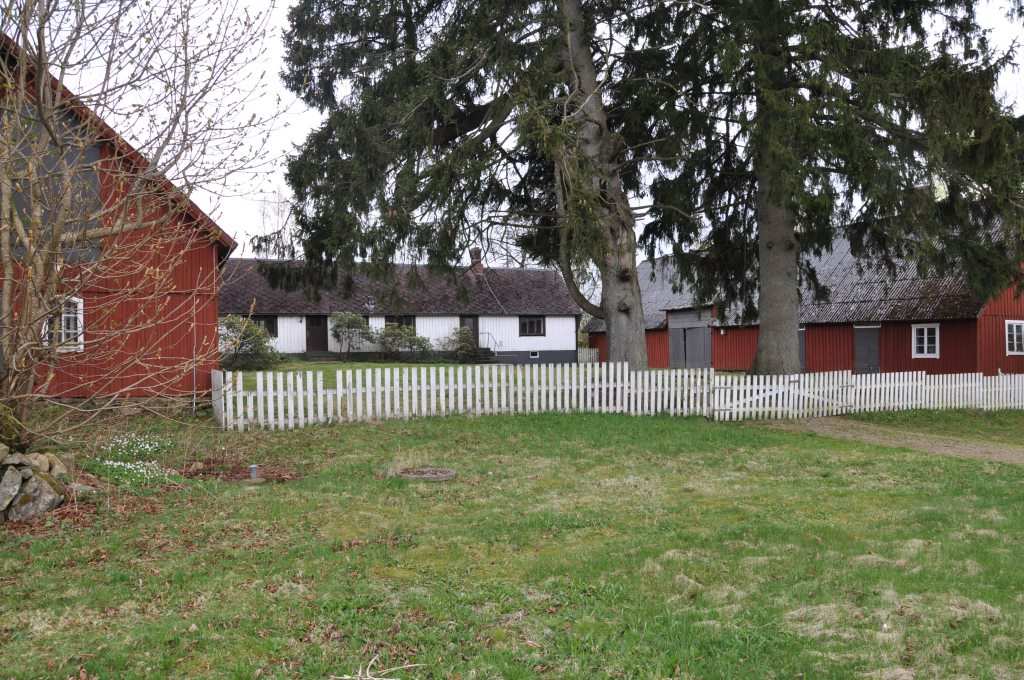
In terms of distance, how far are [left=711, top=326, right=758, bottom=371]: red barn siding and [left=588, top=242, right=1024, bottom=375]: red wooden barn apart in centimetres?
5

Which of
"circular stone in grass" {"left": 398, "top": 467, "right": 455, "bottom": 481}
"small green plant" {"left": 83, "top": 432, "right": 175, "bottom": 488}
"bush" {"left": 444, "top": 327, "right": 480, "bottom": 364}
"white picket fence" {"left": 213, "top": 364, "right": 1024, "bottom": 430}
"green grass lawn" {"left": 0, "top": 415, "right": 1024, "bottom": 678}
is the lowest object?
"green grass lawn" {"left": 0, "top": 415, "right": 1024, "bottom": 678}

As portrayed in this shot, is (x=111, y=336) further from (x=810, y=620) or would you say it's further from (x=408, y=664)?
(x=810, y=620)

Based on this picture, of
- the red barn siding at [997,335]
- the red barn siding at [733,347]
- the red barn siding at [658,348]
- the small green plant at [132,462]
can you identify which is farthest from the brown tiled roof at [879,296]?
the small green plant at [132,462]

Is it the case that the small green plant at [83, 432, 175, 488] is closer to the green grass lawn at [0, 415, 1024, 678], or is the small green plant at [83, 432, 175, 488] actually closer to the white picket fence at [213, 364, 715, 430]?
the green grass lawn at [0, 415, 1024, 678]

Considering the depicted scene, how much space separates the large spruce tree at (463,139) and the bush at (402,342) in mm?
18483

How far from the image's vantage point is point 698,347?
36.2 m

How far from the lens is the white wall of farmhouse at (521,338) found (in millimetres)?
41562

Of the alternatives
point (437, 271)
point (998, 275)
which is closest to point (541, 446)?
point (437, 271)

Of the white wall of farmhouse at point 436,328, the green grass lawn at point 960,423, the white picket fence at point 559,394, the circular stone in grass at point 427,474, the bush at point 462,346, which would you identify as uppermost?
the white wall of farmhouse at point 436,328

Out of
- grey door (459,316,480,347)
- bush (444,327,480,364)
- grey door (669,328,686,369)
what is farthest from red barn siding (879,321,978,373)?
grey door (459,316,480,347)

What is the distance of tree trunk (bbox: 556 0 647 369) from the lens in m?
17.2

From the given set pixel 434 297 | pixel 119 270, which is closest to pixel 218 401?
pixel 119 270

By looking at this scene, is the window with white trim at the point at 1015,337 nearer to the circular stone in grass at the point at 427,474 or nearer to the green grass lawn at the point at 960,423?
the green grass lawn at the point at 960,423

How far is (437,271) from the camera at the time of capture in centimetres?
1803
